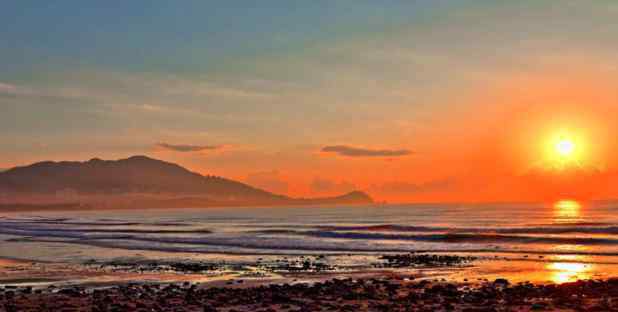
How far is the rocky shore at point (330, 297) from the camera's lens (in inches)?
951

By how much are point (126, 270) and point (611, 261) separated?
31.9 m

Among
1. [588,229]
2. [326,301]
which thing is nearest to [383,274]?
[326,301]

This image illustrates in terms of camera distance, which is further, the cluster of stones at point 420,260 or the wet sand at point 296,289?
the cluster of stones at point 420,260

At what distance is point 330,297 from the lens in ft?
87.9

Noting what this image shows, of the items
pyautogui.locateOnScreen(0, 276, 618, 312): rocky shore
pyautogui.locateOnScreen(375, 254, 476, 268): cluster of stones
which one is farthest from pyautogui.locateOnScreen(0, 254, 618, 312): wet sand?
pyautogui.locateOnScreen(375, 254, 476, 268): cluster of stones

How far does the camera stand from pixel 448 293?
2734 centimetres

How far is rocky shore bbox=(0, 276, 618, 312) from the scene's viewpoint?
2416 centimetres

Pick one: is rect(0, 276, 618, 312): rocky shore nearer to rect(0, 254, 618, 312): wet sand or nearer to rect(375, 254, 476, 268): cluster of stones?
rect(0, 254, 618, 312): wet sand

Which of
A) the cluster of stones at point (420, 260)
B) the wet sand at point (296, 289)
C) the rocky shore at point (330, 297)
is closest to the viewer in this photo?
the rocky shore at point (330, 297)

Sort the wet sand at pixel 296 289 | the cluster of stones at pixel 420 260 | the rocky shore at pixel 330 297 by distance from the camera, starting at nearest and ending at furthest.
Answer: the rocky shore at pixel 330 297
the wet sand at pixel 296 289
the cluster of stones at pixel 420 260

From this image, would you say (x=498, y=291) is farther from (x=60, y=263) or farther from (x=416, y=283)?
(x=60, y=263)

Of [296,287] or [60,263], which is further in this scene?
[60,263]

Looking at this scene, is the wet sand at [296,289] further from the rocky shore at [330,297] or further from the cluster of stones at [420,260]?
the cluster of stones at [420,260]

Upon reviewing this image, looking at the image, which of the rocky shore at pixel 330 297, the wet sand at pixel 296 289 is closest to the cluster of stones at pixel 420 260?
the wet sand at pixel 296 289
